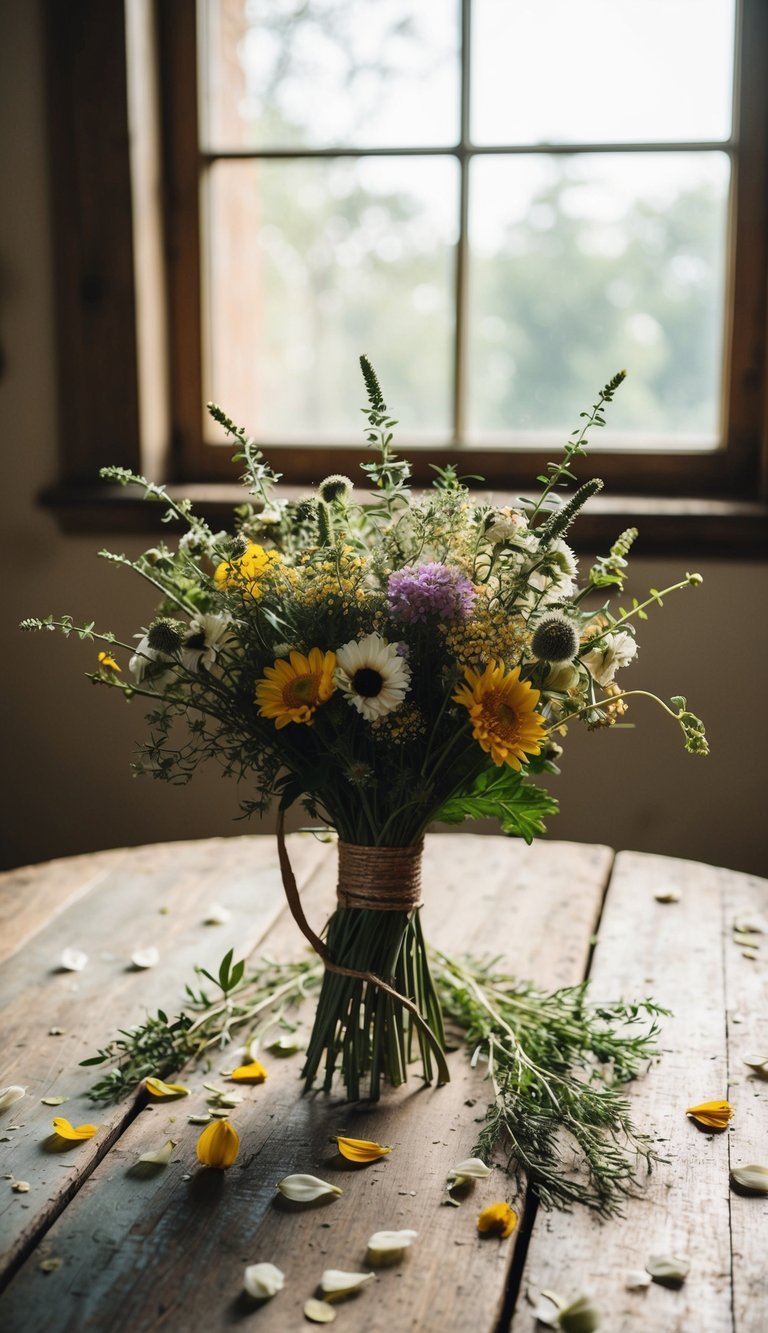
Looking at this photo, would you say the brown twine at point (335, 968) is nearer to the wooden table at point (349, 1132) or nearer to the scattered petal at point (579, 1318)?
the wooden table at point (349, 1132)

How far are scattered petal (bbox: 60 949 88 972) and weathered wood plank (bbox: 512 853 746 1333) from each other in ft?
1.68

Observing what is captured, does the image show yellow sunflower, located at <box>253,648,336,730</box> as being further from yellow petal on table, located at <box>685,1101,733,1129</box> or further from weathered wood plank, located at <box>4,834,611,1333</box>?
yellow petal on table, located at <box>685,1101,733,1129</box>

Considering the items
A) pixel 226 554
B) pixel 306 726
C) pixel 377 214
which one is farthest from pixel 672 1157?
pixel 377 214

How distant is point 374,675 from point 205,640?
15 cm

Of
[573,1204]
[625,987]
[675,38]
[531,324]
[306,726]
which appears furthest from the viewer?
[531,324]

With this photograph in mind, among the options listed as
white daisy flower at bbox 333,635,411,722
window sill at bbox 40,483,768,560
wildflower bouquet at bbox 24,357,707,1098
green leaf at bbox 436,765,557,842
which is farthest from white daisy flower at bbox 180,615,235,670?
window sill at bbox 40,483,768,560

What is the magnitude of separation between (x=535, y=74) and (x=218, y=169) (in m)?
0.59

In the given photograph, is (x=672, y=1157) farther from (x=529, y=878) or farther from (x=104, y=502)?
(x=104, y=502)

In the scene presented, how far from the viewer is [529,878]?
5.01ft

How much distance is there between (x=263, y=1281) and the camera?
0.79 m

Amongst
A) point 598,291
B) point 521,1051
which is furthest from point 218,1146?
point 598,291

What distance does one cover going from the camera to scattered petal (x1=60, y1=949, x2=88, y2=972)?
1.27 metres

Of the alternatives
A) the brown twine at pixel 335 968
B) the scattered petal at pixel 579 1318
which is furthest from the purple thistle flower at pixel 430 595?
the scattered petal at pixel 579 1318

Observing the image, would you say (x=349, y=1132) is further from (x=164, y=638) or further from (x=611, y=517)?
(x=611, y=517)
